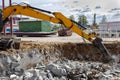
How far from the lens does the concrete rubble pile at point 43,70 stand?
14048 millimetres

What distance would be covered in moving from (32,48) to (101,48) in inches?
153

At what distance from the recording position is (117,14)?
2212 inches

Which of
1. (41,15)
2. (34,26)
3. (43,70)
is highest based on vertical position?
(41,15)

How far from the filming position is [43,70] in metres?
14.8

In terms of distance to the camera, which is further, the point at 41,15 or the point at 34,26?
the point at 34,26

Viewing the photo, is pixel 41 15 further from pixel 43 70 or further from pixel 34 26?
pixel 34 26

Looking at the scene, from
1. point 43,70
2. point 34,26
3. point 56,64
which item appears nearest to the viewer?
point 43,70

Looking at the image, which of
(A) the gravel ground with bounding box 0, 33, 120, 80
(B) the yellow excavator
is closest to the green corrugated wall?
(A) the gravel ground with bounding box 0, 33, 120, 80

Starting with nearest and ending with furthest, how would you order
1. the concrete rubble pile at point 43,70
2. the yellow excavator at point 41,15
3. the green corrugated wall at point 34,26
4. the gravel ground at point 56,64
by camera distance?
the concrete rubble pile at point 43,70, the gravel ground at point 56,64, the yellow excavator at point 41,15, the green corrugated wall at point 34,26

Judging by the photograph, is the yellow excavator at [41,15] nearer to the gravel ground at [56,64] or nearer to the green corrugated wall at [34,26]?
the gravel ground at [56,64]

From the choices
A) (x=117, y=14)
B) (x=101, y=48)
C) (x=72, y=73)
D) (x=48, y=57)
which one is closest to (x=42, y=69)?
(x=72, y=73)

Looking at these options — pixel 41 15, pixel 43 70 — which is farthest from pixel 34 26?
pixel 43 70

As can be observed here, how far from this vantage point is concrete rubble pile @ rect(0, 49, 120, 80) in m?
→ 14.0

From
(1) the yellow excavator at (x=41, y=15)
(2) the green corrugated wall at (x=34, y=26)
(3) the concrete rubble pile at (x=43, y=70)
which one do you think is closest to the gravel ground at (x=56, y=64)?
(3) the concrete rubble pile at (x=43, y=70)
